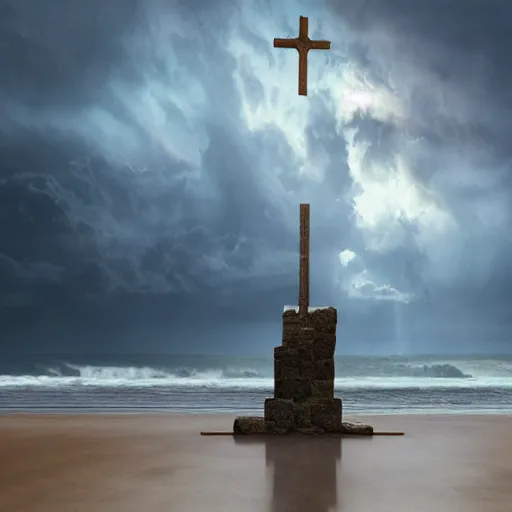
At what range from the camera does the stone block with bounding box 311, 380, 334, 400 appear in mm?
8141

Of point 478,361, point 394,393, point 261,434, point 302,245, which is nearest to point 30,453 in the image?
point 261,434

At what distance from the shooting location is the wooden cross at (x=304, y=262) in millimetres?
8289

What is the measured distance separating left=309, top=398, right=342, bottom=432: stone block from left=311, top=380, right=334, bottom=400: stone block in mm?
46

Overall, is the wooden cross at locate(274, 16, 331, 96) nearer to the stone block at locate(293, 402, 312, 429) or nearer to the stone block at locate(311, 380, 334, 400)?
the stone block at locate(311, 380, 334, 400)

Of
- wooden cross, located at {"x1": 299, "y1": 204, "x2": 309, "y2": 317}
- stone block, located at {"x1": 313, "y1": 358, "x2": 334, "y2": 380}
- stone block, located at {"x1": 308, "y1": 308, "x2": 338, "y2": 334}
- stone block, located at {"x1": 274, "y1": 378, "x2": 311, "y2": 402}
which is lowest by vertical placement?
stone block, located at {"x1": 274, "y1": 378, "x2": 311, "y2": 402}

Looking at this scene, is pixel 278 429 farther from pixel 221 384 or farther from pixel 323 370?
pixel 221 384

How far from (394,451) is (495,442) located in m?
1.49

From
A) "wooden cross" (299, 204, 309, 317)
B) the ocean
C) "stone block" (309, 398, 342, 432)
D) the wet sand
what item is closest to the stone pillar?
"stone block" (309, 398, 342, 432)

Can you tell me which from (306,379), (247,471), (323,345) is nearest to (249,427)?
(306,379)

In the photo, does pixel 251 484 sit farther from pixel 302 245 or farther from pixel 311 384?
pixel 302 245

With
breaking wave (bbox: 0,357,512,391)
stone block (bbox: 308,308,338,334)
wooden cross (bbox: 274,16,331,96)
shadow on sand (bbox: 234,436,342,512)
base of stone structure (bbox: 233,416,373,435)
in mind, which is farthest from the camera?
breaking wave (bbox: 0,357,512,391)

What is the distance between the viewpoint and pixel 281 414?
8.13 m

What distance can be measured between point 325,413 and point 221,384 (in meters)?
16.0

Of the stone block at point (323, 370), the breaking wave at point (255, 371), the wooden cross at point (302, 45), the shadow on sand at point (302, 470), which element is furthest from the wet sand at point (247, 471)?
the breaking wave at point (255, 371)
